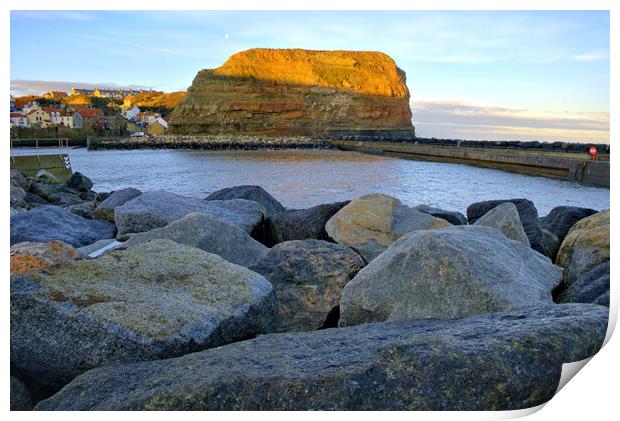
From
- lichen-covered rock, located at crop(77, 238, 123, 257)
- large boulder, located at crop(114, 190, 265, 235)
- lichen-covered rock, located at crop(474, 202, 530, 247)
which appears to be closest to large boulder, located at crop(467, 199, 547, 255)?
lichen-covered rock, located at crop(474, 202, 530, 247)

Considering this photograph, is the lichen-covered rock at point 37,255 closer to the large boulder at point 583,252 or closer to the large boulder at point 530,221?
the large boulder at point 583,252

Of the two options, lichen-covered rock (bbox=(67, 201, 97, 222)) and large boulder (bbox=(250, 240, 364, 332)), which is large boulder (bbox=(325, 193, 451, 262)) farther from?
lichen-covered rock (bbox=(67, 201, 97, 222))

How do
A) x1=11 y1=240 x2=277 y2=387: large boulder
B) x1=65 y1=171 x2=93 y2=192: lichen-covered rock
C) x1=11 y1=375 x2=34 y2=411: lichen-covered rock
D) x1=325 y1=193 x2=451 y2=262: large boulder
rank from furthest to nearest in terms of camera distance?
x1=65 y1=171 x2=93 y2=192: lichen-covered rock
x1=325 y1=193 x2=451 y2=262: large boulder
x1=11 y1=375 x2=34 y2=411: lichen-covered rock
x1=11 y1=240 x2=277 y2=387: large boulder

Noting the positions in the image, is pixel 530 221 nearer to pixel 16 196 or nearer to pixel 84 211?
pixel 84 211

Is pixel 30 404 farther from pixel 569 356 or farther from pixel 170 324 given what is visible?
pixel 569 356

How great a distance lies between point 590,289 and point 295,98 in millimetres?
70992

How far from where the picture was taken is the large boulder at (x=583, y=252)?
3.36m

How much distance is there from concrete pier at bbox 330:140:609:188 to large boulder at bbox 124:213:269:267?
13.4 metres

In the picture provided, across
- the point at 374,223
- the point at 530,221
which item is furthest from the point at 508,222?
the point at 374,223

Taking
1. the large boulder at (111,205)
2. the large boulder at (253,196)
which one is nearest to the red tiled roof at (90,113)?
the large boulder at (111,205)

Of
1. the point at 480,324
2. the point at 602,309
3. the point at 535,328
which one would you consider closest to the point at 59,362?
the point at 480,324

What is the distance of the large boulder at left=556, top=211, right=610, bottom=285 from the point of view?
3362mm

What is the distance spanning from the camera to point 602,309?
1.99 m
